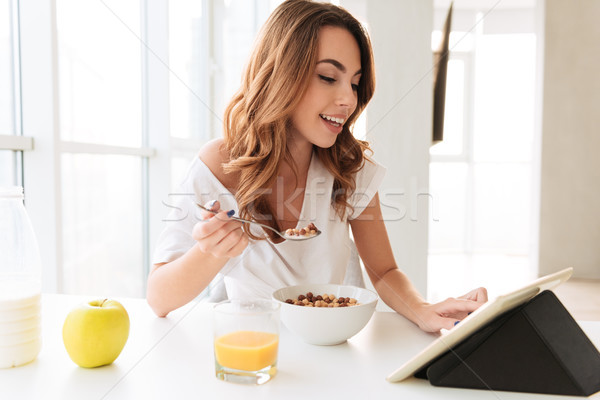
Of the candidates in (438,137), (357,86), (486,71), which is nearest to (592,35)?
(486,71)

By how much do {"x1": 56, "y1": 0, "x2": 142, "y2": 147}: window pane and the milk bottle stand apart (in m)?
0.79

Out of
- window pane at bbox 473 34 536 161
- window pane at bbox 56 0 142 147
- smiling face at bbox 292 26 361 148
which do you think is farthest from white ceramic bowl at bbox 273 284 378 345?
window pane at bbox 473 34 536 161

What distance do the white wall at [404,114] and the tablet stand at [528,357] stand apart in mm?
1822

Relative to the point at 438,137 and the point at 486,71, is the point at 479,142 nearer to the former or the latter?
the point at 486,71

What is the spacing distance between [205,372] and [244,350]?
78 mm

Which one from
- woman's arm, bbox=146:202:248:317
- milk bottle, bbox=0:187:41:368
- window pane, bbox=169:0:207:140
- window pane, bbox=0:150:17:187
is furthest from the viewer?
window pane, bbox=169:0:207:140

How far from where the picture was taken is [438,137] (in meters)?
3.26

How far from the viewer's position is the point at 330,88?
111cm

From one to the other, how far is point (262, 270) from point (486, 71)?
4.65 meters

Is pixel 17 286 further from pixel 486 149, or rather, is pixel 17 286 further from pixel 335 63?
pixel 486 149

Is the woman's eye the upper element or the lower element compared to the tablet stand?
upper

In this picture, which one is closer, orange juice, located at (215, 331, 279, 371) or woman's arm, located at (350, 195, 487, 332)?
orange juice, located at (215, 331, 279, 371)

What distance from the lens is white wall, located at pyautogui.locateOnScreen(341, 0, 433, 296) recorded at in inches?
95.2

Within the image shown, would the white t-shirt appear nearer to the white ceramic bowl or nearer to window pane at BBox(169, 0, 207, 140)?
the white ceramic bowl
